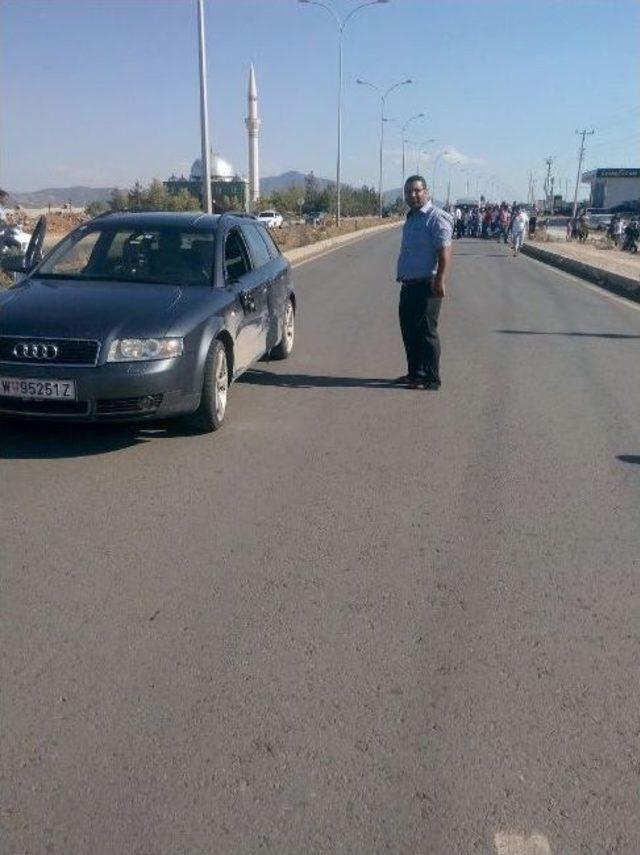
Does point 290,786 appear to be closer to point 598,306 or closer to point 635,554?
point 635,554

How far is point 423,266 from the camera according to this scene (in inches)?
300

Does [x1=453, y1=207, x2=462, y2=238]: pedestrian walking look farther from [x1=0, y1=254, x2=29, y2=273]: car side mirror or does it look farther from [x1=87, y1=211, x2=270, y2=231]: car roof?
[x1=0, y1=254, x2=29, y2=273]: car side mirror

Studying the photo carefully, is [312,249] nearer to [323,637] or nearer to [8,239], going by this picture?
[8,239]

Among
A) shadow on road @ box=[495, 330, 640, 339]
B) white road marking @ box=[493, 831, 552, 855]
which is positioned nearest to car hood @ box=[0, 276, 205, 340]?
white road marking @ box=[493, 831, 552, 855]

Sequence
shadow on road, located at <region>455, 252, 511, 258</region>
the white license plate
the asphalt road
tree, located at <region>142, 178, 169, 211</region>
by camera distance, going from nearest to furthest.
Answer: the asphalt road
the white license plate
shadow on road, located at <region>455, 252, 511, 258</region>
tree, located at <region>142, 178, 169, 211</region>

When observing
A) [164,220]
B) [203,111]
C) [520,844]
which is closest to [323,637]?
[520,844]

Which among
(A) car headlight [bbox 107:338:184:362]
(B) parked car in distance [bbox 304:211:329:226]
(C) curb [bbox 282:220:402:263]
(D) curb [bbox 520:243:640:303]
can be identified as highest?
(A) car headlight [bbox 107:338:184:362]

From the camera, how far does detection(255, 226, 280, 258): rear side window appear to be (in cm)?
856

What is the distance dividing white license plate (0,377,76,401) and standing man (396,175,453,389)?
341 centimetres

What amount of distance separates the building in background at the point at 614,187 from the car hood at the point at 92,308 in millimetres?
124271

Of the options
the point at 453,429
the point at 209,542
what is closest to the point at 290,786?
the point at 209,542

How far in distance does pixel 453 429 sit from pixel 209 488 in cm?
228

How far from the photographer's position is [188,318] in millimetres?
5953

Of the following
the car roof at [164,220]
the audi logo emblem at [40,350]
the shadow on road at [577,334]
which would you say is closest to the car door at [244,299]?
the car roof at [164,220]
